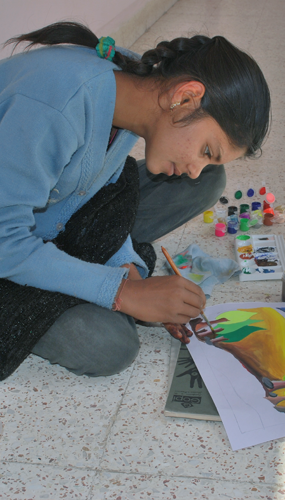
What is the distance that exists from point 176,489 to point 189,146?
599 millimetres

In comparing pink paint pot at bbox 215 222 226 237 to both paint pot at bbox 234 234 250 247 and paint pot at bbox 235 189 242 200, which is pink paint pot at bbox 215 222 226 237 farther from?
paint pot at bbox 235 189 242 200

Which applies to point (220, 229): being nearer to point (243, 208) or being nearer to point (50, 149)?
point (243, 208)

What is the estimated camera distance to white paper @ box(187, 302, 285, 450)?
34.1 inches

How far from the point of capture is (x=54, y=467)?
854mm

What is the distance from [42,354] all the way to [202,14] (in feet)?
12.4

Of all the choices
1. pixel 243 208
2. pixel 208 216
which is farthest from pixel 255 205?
pixel 208 216

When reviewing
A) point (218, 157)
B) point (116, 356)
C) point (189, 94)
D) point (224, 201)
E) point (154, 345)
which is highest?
point (189, 94)

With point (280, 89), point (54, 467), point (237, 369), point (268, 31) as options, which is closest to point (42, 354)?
point (54, 467)

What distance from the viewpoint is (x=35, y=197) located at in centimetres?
89

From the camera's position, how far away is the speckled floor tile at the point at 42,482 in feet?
2.66

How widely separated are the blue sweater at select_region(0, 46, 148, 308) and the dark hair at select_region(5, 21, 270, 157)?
0.35ft

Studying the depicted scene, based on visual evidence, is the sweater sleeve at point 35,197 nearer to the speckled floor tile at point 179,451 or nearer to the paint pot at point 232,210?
the speckled floor tile at point 179,451

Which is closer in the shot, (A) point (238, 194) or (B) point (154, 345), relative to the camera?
(B) point (154, 345)

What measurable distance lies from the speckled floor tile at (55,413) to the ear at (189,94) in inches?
22.3
